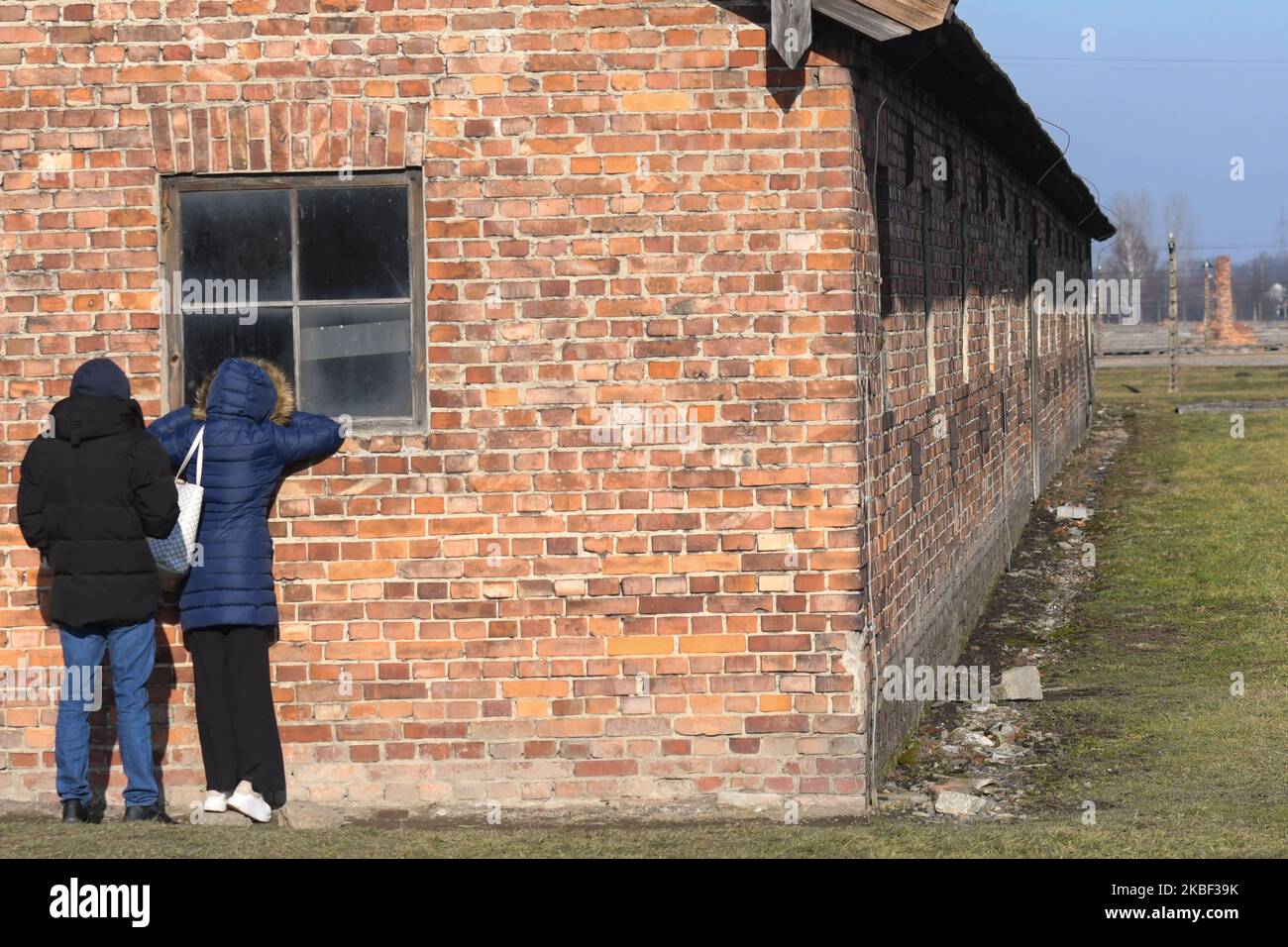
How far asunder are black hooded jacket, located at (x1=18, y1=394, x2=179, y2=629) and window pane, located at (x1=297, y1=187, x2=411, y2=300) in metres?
1.16

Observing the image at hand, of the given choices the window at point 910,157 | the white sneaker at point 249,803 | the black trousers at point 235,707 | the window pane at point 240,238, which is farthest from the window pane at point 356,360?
the window at point 910,157

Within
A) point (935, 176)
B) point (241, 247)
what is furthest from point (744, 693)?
point (935, 176)

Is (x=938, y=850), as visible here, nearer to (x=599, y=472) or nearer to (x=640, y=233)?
(x=599, y=472)

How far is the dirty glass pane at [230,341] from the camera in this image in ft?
25.0

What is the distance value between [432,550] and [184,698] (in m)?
1.34

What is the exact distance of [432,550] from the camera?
7473 millimetres

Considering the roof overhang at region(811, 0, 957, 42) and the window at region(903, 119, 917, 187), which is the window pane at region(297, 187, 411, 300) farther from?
the window at region(903, 119, 917, 187)

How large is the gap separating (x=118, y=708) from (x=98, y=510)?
2.90 ft

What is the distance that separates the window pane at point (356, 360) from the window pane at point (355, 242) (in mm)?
96

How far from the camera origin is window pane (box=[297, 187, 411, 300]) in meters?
7.52

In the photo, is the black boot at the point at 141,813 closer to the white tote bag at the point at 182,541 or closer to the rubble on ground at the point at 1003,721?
the white tote bag at the point at 182,541

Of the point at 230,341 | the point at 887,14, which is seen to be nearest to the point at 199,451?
the point at 230,341

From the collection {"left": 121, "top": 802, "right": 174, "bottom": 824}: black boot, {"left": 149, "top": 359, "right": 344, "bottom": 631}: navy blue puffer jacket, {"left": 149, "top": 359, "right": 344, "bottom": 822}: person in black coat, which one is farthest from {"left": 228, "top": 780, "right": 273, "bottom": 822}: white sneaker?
{"left": 149, "top": 359, "right": 344, "bottom": 631}: navy blue puffer jacket

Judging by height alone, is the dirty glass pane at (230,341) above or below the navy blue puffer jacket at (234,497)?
above
